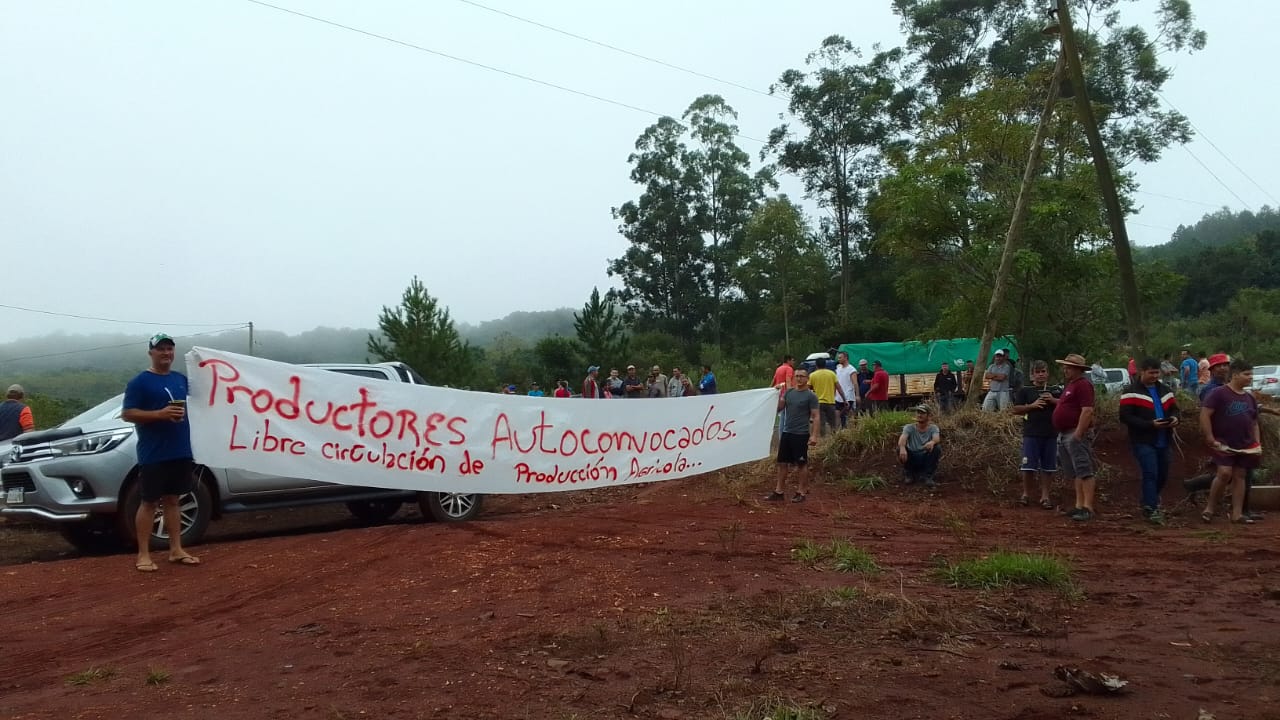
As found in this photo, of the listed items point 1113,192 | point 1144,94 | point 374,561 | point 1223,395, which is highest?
point 1144,94

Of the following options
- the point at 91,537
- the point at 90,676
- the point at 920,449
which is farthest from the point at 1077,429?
the point at 91,537

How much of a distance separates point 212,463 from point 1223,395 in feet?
32.4

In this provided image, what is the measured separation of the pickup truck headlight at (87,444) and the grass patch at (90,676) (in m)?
3.77

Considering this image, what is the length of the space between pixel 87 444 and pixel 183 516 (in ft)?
3.27

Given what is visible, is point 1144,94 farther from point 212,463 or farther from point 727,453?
point 212,463

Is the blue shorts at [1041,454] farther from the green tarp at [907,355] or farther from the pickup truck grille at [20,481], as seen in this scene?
the green tarp at [907,355]

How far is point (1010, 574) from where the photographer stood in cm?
634

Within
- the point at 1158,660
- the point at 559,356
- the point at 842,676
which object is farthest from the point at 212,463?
the point at 559,356

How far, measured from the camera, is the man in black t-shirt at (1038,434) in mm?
10422

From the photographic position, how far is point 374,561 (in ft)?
23.9

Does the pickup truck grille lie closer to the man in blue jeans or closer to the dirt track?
the dirt track

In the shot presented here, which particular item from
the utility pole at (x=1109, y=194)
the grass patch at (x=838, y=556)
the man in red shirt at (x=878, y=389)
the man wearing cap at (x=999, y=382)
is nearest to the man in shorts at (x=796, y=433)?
the grass patch at (x=838, y=556)

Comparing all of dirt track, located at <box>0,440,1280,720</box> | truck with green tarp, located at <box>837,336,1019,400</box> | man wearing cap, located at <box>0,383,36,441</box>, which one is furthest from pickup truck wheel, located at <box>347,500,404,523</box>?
truck with green tarp, located at <box>837,336,1019,400</box>

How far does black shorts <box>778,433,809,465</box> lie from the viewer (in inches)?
437
